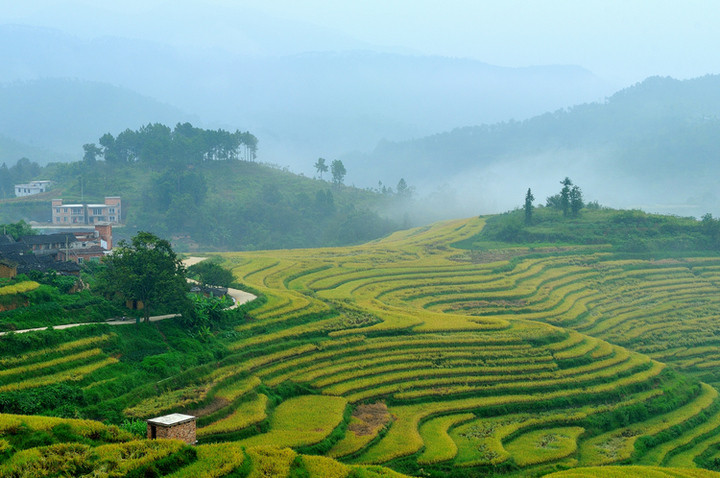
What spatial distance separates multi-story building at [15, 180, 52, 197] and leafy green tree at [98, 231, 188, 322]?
182ft

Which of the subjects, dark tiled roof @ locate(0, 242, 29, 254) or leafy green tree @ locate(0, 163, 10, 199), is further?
leafy green tree @ locate(0, 163, 10, 199)

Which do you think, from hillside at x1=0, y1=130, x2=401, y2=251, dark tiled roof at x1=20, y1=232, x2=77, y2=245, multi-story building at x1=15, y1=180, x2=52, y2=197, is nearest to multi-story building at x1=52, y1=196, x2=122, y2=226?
hillside at x1=0, y1=130, x2=401, y2=251

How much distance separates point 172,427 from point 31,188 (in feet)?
222

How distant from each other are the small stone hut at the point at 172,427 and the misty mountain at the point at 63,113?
144896 mm

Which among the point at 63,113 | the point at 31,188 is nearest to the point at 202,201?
the point at 31,188

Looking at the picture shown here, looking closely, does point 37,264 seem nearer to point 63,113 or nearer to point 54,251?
point 54,251

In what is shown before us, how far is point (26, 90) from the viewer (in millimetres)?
191750

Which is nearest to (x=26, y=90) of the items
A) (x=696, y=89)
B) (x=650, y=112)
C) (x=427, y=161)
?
(x=427, y=161)

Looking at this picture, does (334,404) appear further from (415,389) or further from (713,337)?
(713,337)

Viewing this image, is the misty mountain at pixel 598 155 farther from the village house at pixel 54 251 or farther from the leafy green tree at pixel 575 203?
the village house at pixel 54 251

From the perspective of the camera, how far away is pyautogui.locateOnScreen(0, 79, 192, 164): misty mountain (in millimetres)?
167750

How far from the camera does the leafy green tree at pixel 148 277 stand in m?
25.3

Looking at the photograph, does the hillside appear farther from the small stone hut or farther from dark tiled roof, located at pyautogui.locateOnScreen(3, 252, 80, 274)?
the small stone hut

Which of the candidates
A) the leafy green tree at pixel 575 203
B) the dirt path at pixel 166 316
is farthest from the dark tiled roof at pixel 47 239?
the leafy green tree at pixel 575 203
